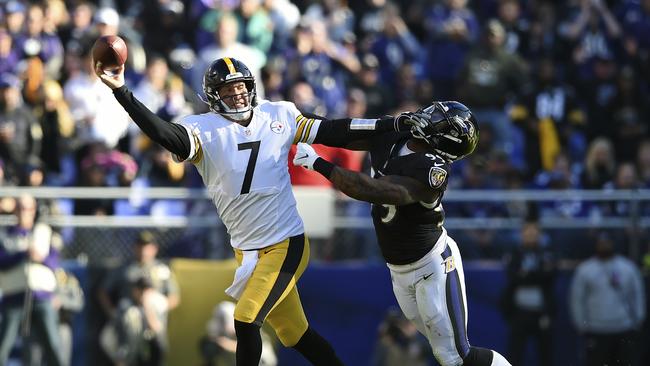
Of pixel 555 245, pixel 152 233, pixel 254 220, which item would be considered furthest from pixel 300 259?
pixel 555 245

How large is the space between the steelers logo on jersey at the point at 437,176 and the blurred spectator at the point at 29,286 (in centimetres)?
520

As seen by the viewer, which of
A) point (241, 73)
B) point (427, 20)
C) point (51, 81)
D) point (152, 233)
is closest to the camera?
point (241, 73)

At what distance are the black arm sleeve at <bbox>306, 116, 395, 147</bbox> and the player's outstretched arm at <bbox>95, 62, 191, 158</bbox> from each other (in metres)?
0.96

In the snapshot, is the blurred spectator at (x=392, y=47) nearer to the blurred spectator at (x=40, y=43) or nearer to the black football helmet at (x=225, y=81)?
the blurred spectator at (x=40, y=43)

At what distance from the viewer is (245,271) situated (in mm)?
7418

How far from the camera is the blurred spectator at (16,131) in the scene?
1210 cm

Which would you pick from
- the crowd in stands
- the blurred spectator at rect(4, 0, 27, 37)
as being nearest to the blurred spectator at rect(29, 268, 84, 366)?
the crowd in stands

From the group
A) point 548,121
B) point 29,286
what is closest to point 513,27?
point 548,121

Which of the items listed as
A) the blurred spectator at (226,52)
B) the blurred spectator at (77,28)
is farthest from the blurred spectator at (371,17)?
the blurred spectator at (77,28)

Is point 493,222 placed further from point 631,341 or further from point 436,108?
point 436,108

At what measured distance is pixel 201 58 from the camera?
13336mm

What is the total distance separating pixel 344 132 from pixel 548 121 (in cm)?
666

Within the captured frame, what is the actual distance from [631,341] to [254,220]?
19.2ft

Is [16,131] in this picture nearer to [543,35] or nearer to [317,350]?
[317,350]
